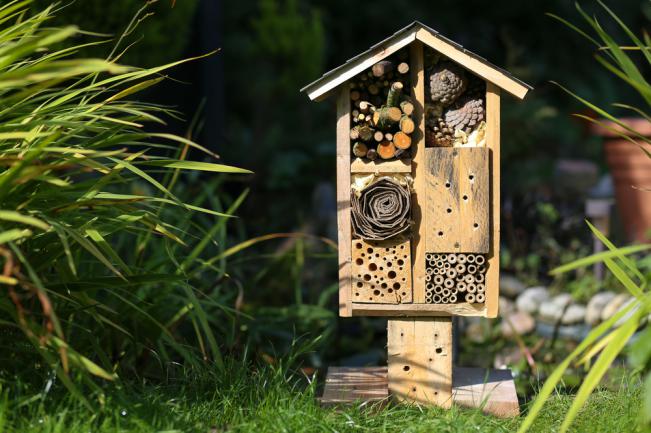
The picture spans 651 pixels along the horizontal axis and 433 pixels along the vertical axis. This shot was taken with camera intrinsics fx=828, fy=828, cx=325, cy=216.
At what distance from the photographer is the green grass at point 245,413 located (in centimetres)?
194

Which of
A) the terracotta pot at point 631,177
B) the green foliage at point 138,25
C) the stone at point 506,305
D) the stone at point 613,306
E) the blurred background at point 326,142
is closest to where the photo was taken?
the green foliage at point 138,25

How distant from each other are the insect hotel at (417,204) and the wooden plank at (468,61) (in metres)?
0.03

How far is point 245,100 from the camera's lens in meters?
8.37

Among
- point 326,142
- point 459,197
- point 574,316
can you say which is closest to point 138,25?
point 459,197

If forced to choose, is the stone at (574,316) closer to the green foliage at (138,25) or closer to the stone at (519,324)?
the stone at (519,324)

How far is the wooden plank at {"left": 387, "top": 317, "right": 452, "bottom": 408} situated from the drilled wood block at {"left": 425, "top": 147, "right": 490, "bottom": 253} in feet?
0.82

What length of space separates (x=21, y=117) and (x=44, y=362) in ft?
2.15

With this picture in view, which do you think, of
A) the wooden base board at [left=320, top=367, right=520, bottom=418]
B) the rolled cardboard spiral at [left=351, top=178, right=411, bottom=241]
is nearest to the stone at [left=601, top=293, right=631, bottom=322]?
the wooden base board at [left=320, top=367, right=520, bottom=418]

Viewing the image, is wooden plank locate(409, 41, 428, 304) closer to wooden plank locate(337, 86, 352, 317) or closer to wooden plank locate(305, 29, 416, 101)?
wooden plank locate(305, 29, 416, 101)

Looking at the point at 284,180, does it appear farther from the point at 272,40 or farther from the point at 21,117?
the point at 21,117

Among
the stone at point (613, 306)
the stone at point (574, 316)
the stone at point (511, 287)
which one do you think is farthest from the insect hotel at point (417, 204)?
the stone at point (511, 287)

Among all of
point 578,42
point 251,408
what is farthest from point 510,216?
point 578,42

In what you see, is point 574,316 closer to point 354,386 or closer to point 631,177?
point 631,177

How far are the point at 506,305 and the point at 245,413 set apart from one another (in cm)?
263
